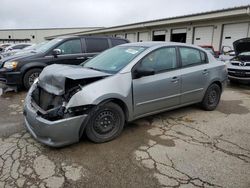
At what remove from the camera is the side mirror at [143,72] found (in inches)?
146

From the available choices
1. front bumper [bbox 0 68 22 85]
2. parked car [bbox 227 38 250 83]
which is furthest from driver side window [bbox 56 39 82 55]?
parked car [bbox 227 38 250 83]

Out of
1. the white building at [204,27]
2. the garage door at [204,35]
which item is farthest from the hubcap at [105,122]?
the garage door at [204,35]

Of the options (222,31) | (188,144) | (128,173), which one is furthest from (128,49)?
(222,31)

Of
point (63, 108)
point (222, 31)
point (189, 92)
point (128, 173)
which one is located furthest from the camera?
point (222, 31)

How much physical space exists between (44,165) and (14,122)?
190 cm

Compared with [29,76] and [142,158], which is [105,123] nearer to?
[142,158]

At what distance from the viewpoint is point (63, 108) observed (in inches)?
122

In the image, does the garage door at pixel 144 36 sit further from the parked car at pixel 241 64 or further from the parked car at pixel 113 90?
the parked car at pixel 113 90

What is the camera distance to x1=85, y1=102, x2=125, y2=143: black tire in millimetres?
3385

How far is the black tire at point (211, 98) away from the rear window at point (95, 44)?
4.17 metres

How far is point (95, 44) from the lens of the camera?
775 centimetres

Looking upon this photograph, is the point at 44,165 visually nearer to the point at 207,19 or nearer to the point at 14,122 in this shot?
the point at 14,122

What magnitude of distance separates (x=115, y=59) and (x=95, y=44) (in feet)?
12.5

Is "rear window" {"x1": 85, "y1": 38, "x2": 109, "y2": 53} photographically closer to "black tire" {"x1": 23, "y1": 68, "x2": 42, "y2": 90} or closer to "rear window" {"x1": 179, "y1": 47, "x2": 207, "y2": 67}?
"black tire" {"x1": 23, "y1": 68, "x2": 42, "y2": 90}
